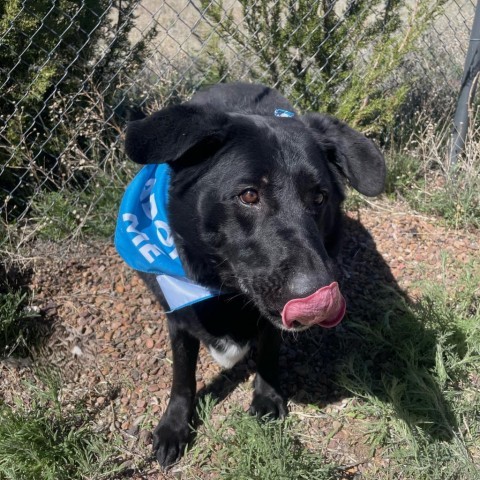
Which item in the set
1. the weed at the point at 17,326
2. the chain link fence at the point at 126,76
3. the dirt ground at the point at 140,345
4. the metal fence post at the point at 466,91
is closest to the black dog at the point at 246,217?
the dirt ground at the point at 140,345

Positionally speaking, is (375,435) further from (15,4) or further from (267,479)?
(15,4)

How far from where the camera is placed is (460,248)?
3.04 m

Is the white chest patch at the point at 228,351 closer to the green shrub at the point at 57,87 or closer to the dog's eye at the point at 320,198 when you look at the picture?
the dog's eye at the point at 320,198

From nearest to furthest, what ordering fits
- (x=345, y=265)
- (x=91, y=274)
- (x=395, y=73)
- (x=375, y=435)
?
(x=375, y=435) < (x=91, y=274) < (x=345, y=265) < (x=395, y=73)

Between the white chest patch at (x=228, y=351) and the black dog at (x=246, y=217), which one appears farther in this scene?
the white chest patch at (x=228, y=351)

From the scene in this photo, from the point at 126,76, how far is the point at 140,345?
1.67 metres

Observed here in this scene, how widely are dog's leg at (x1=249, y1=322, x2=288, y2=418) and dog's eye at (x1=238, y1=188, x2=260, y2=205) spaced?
736 millimetres

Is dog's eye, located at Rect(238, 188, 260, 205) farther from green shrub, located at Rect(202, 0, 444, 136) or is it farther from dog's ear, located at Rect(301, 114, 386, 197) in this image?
green shrub, located at Rect(202, 0, 444, 136)

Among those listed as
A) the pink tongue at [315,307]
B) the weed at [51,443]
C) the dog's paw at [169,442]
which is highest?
the pink tongue at [315,307]

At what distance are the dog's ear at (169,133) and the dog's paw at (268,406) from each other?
3.72ft

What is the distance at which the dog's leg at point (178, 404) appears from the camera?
2.00m

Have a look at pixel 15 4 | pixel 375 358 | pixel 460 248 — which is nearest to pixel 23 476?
pixel 375 358

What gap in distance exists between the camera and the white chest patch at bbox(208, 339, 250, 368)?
198 cm

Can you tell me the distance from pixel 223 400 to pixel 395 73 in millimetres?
2680
